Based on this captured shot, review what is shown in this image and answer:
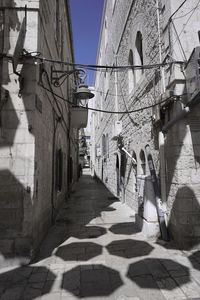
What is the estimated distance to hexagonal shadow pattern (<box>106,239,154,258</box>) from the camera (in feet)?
11.2

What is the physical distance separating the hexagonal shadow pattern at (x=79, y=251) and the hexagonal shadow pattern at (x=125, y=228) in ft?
3.29

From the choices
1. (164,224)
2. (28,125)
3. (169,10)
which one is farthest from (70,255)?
(169,10)

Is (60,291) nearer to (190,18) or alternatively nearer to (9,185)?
(9,185)

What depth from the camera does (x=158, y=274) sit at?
274 cm

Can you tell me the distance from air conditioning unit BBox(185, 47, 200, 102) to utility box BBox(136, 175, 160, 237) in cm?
204

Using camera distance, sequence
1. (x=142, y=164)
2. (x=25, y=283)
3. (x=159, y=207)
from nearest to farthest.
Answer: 1. (x=25, y=283)
2. (x=159, y=207)
3. (x=142, y=164)

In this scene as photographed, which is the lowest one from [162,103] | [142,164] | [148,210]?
[148,210]

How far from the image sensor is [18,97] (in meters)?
3.28

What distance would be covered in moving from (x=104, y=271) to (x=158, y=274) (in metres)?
0.81

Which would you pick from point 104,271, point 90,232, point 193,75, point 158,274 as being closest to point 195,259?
point 158,274

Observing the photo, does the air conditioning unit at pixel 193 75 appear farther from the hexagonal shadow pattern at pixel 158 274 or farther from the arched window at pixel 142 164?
the hexagonal shadow pattern at pixel 158 274

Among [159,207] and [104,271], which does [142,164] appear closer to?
[159,207]

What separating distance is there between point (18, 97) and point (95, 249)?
10.6 ft

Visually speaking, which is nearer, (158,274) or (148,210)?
(158,274)
